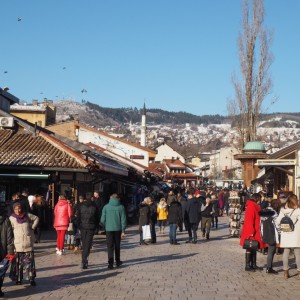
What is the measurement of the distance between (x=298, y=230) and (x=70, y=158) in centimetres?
1304

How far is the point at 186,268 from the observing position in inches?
523

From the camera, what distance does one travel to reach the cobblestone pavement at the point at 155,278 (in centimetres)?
991

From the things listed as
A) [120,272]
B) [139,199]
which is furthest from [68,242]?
[139,199]

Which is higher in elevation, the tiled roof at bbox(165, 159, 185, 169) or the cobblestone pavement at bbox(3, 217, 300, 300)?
the tiled roof at bbox(165, 159, 185, 169)

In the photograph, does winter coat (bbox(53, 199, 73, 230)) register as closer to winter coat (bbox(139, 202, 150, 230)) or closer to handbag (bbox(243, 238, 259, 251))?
winter coat (bbox(139, 202, 150, 230))

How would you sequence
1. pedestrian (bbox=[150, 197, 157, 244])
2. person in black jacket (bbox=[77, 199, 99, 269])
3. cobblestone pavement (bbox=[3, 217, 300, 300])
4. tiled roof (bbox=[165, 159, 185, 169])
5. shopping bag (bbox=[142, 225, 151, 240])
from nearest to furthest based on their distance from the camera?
cobblestone pavement (bbox=[3, 217, 300, 300])
person in black jacket (bbox=[77, 199, 99, 269])
shopping bag (bbox=[142, 225, 151, 240])
pedestrian (bbox=[150, 197, 157, 244])
tiled roof (bbox=[165, 159, 185, 169])

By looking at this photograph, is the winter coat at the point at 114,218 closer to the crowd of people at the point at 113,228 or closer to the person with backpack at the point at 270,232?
the crowd of people at the point at 113,228

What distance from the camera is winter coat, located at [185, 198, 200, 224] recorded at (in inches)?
790

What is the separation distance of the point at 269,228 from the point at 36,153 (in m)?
13.3

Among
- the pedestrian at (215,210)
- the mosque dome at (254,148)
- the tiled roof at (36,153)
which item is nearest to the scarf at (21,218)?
the tiled roof at (36,153)

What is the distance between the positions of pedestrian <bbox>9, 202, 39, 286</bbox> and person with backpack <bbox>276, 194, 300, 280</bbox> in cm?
494

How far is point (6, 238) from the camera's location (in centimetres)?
956

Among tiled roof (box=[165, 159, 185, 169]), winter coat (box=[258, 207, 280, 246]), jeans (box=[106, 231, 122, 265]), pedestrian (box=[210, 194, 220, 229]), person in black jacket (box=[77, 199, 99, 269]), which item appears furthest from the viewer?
tiled roof (box=[165, 159, 185, 169])

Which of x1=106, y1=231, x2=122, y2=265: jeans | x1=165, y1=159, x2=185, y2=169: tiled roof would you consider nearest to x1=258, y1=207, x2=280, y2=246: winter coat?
x1=106, y1=231, x2=122, y2=265: jeans
